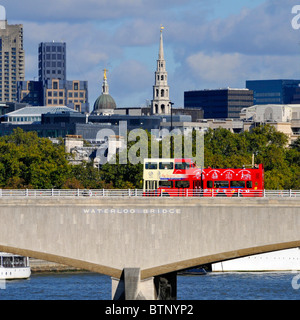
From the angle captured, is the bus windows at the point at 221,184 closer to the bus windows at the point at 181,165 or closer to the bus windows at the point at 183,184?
the bus windows at the point at 183,184

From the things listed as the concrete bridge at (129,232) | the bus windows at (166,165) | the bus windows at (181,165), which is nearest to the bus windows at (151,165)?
the bus windows at (166,165)

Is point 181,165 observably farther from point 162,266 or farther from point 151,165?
point 162,266

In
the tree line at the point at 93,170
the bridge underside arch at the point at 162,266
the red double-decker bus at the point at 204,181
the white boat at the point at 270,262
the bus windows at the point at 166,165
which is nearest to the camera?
the bridge underside arch at the point at 162,266

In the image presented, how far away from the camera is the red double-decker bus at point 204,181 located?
286ft

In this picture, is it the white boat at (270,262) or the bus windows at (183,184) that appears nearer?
the bus windows at (183,184)

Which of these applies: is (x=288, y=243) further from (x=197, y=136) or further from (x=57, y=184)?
(x=197, y=136)

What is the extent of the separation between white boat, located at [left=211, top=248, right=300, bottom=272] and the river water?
222cm

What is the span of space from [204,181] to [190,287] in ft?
86.1

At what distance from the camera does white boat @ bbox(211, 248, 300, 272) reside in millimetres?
132375

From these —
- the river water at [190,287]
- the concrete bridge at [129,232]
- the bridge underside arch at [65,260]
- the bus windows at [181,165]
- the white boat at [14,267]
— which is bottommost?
the river water at [190,287]

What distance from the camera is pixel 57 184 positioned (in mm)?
136500

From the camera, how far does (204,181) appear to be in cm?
8950

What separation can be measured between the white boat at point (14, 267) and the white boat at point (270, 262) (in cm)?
2138
